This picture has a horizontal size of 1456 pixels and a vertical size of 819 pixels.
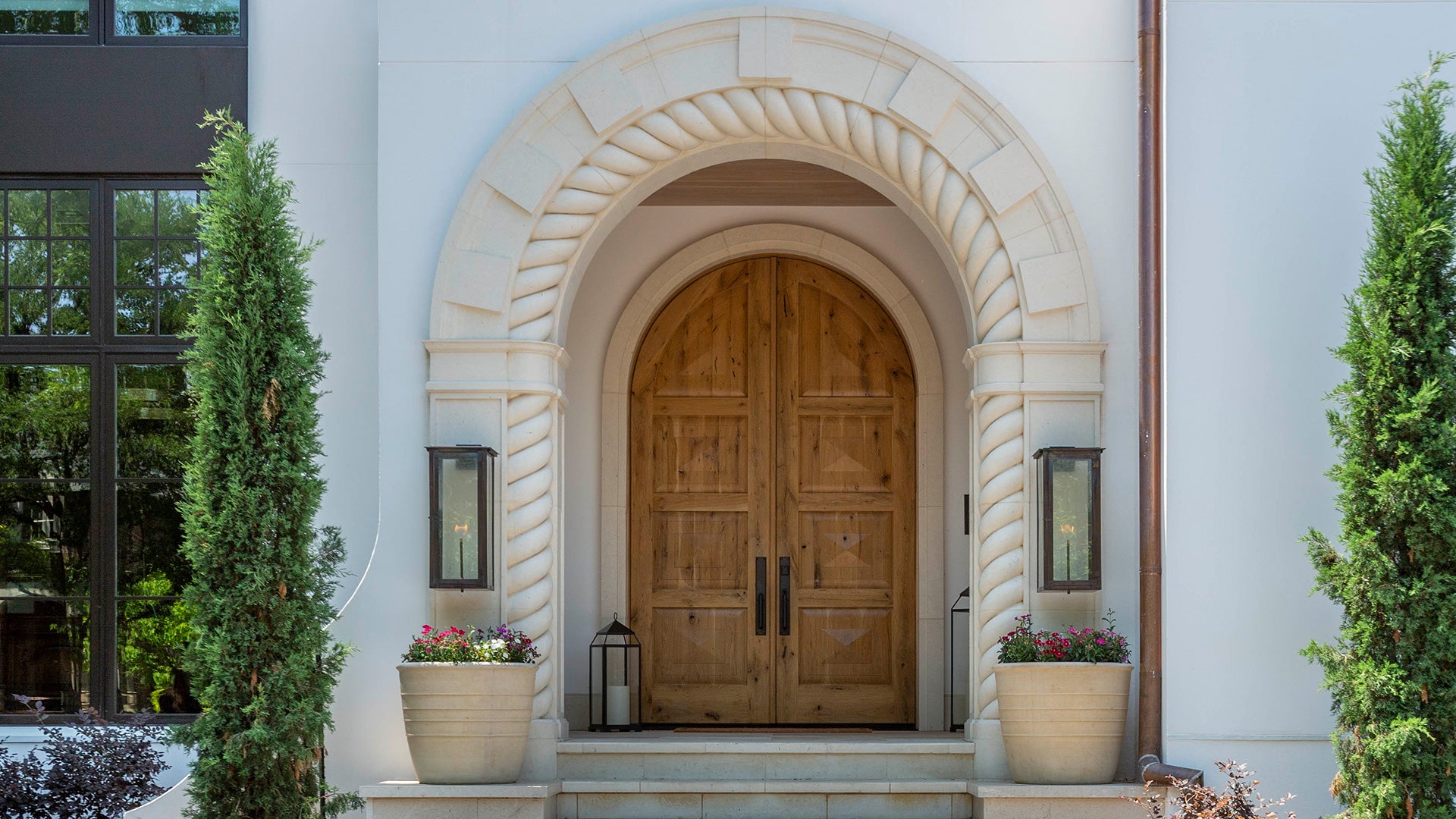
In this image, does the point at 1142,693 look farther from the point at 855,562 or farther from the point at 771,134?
the point at 771,134

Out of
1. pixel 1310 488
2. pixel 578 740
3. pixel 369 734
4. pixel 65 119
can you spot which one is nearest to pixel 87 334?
pixel 65 119

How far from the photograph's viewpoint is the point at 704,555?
8117mm

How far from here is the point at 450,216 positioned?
6.60 m

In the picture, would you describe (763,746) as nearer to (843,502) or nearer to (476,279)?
(843,502)

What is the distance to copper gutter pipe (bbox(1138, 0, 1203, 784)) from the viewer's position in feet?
20.1

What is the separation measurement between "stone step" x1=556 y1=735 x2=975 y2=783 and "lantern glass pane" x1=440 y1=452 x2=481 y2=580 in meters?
1.03

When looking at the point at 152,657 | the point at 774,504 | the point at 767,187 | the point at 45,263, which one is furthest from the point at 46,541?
the point at 767,187

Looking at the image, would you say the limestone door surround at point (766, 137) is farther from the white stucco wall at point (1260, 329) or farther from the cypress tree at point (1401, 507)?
the cypress tree at point (1401, 507)

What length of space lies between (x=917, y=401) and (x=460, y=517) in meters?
3.07

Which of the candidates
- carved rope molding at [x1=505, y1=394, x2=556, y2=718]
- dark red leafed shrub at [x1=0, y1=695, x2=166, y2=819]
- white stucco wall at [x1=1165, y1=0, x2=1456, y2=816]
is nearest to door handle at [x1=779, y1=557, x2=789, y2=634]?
carved rope molding at [x1=505, y1=394, x2=556, y2=718]

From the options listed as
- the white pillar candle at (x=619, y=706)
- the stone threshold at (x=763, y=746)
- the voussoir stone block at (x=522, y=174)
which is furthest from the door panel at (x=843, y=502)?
the voussoir stone block at (x=522, y=174)

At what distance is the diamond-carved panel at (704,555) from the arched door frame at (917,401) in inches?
9.4

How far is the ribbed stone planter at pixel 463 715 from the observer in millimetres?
6055

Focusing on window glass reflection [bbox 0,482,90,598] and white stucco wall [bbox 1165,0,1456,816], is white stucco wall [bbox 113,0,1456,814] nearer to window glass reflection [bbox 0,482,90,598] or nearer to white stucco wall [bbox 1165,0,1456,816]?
white stucco wall [bbox 1165,0,1456,816]
